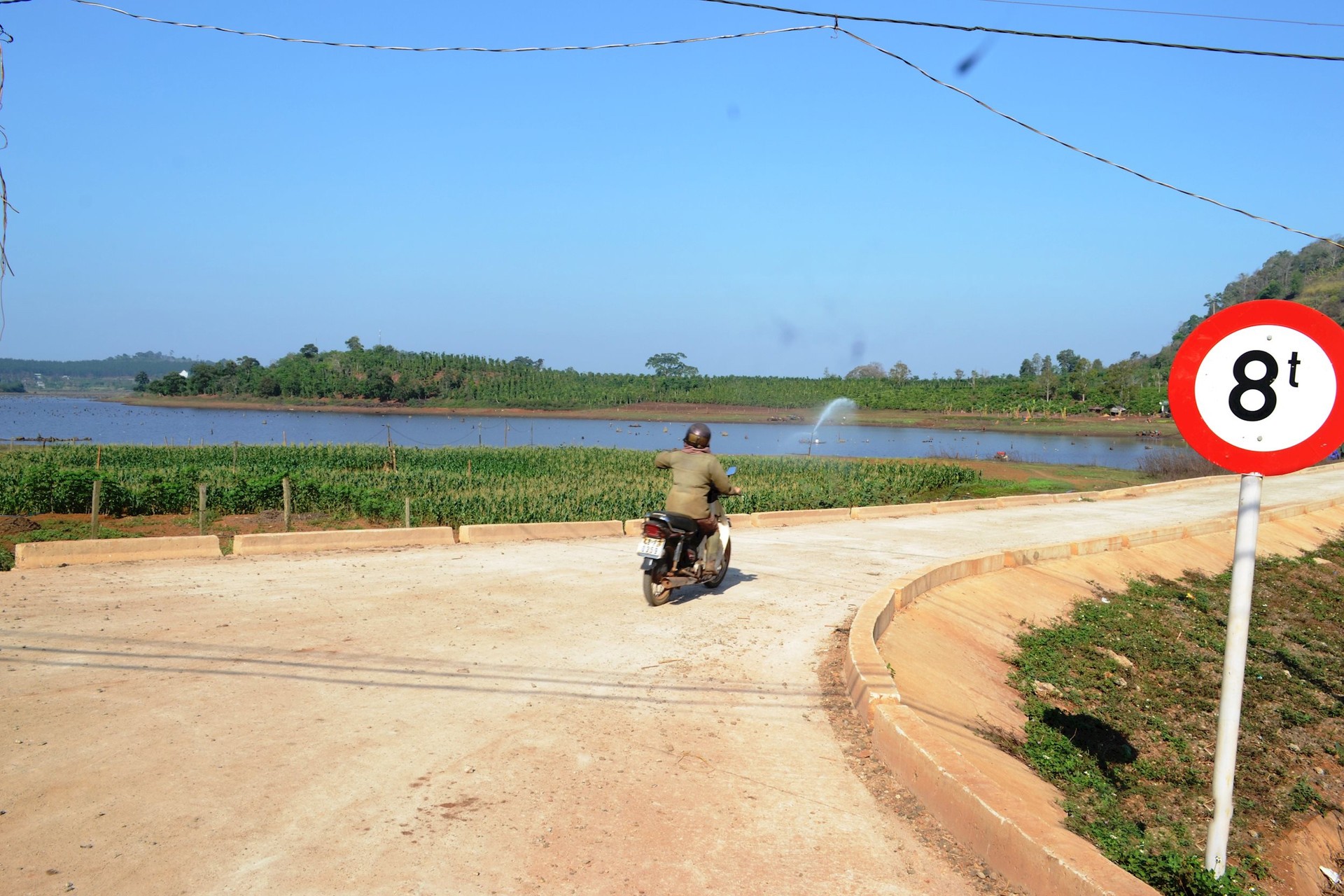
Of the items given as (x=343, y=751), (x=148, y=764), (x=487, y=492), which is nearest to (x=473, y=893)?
(x=343, y=751)

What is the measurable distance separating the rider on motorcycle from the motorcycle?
0.09 m

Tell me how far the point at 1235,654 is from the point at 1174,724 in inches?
279

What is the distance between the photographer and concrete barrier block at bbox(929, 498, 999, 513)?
21672mm

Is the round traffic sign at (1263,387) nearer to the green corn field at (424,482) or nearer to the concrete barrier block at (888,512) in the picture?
the concrete barrier block at (888,512)

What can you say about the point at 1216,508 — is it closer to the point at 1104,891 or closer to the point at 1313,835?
the point at 1313,835

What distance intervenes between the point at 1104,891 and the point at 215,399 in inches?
6365

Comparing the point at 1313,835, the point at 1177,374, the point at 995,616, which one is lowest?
the point at 1313,835

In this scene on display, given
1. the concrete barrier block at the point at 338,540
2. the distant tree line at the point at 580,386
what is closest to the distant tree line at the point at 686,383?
the distant tree line at the point at 580,386

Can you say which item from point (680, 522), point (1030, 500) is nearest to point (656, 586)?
point (680, 522)

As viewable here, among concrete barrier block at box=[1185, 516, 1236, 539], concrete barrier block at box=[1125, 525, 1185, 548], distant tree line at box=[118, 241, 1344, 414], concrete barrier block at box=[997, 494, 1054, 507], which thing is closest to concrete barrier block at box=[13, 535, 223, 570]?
concrete barrier block at box=[1125, 525, 1185, 548]

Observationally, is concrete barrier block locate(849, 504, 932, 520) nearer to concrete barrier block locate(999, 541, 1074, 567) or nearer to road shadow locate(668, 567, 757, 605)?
concrete barrier block locate(999, 541, 1074, 567)

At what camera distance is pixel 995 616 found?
11305mm

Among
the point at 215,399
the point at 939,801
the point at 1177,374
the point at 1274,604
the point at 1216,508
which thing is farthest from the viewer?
the point at 215,399

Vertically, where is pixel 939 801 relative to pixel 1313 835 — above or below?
above
